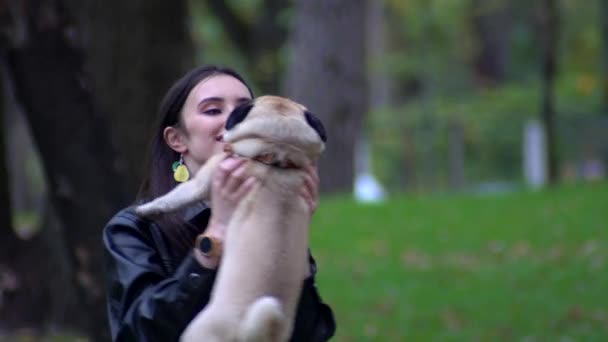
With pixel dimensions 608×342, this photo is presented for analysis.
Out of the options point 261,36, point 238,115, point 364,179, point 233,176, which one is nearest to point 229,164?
point 233,176

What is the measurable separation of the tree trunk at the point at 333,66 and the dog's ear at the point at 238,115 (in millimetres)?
12265

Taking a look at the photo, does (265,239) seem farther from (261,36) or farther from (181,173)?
(261,36)

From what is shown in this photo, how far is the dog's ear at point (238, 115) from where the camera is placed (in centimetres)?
329

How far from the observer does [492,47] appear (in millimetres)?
36250

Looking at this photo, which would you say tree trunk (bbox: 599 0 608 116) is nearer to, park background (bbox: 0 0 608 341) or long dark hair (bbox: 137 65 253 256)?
park background (bbox: 0 0 608 341)

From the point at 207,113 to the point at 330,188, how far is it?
12798mm

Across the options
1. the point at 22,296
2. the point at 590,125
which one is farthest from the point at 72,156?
the point at 590,125

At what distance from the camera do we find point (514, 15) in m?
30.2

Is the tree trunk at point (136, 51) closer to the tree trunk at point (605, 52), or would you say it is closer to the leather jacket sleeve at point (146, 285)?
the leather jacket sleeve at point (146, 285)

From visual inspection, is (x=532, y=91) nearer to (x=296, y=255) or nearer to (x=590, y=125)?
(x=590, y=125)

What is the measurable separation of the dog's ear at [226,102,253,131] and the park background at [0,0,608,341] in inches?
124

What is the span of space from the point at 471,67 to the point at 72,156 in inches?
1243

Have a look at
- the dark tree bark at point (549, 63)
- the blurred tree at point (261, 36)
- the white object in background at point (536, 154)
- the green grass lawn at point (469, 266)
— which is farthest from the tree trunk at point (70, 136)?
the blurred tree at point (261, 36)

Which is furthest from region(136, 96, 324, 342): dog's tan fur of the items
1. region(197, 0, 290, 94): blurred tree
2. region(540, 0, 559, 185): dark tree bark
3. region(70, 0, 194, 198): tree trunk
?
region(197, 0, 290, 94): blurred tree
